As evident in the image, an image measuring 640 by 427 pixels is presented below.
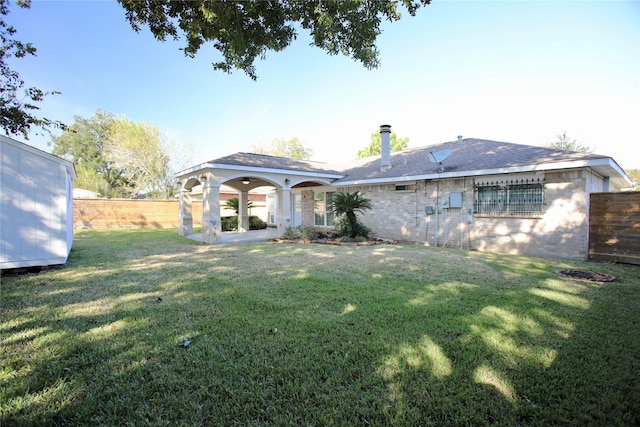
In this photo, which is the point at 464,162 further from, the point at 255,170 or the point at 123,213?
the point at 123,213

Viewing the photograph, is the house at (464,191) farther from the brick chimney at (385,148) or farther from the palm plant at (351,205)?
the palm plant at (351,205)

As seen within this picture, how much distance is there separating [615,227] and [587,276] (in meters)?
3.19

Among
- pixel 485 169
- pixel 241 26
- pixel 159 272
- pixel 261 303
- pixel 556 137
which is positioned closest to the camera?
pixel 261 303

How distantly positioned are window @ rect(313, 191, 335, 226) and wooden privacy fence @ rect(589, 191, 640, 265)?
1016cm

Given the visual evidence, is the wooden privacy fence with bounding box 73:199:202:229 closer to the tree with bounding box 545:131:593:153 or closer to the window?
the window

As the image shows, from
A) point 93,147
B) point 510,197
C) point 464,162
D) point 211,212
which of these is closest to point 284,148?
point 93,147

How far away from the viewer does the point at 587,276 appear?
605 centimetres

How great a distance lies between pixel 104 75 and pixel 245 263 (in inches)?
827

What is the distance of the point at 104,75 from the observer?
19938 mm

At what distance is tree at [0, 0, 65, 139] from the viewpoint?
7.19 m

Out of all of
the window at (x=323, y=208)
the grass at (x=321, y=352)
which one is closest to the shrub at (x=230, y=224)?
the window at (x=323, y=208)

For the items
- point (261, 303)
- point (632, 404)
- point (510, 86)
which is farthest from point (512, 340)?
point (510, 86)

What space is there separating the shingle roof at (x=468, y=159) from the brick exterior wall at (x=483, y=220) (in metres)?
0.49

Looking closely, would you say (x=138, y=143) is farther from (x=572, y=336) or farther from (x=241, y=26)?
(x=572, y=336)
